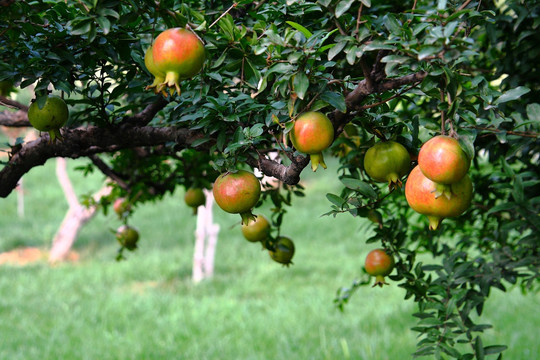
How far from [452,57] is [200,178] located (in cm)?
125

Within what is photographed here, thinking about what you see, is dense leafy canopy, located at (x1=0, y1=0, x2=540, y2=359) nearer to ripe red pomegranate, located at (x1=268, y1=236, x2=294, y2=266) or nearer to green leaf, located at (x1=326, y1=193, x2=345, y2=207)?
green leaf, located at (x1=326, y1=193, x2=345, y2=207)

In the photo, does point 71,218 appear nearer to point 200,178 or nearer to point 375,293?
point 375,293

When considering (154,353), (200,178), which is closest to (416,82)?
(200,178)

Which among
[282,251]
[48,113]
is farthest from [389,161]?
[282,251]

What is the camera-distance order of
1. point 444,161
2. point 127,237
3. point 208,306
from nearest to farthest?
1. point 444,161
2. point 127,237
3. point 208,306

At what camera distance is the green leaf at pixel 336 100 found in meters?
0.86

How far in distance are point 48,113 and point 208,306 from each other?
134 inches

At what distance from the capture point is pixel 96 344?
3.51 m

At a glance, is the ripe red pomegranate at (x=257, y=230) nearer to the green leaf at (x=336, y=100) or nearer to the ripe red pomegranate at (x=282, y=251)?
the ripe red pomegranate at (x=282, y=251)

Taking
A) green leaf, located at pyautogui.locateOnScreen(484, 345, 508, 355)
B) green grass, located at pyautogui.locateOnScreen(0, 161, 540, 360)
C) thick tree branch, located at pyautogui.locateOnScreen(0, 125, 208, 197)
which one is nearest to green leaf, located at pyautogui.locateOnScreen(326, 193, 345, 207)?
thick tree branch, located at pyautogui.locateOnScreen(0, 125, 208, 197)

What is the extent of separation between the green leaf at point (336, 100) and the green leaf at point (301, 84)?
5cm

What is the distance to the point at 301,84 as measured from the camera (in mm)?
839

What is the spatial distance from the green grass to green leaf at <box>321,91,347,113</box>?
1.67 metres

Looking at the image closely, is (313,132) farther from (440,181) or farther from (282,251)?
(282,251)
